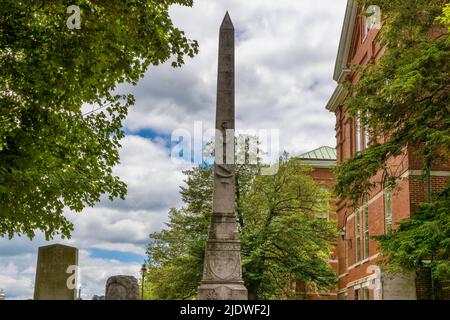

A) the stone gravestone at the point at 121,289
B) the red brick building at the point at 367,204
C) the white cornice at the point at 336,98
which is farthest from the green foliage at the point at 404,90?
the white cornice at the point at 336,98

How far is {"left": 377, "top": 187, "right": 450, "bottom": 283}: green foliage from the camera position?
631 inches

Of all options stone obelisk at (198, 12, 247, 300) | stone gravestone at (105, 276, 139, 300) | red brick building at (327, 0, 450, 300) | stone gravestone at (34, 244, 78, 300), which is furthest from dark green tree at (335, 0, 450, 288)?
stone gravestone at (105, 276, 139, 300)

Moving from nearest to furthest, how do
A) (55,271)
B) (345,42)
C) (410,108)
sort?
1. (55,271)
2. (410,108)
3. (345,42)

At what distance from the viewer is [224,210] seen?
53.7 ft

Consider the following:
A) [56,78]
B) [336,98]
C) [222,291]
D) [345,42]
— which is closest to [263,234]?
[336,98]

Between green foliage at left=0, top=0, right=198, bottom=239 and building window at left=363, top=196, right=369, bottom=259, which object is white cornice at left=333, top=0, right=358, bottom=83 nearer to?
building window at left=363, top=196, right=369, bottom=259

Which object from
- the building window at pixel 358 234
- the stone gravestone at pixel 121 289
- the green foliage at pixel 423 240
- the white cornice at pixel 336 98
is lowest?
the stone gravestone at pixel 121 289

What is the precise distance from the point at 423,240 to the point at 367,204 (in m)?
13.4

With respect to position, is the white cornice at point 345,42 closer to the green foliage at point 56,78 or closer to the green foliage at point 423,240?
the green foliage at point 423,240

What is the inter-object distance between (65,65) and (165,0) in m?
2.49

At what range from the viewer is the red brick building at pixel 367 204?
23.5 meters

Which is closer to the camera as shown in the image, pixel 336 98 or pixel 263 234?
pixel 263 234

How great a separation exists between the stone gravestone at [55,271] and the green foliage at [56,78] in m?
3.54

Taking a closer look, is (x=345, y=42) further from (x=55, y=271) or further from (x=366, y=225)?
(x=55, y=271)
